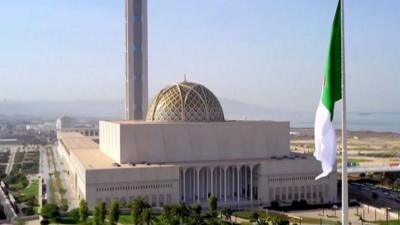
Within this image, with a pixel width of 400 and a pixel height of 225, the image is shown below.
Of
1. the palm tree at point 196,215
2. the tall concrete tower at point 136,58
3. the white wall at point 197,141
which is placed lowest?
the palm tree at point 196,215

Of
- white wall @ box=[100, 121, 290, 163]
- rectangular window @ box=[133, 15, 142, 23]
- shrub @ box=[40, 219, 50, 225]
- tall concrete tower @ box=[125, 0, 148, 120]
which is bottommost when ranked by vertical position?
shrub @ box=[40, 219, 50, 225]

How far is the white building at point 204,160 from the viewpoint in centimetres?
4111

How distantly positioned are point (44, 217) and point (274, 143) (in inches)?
796

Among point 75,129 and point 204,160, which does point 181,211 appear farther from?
point 75,129

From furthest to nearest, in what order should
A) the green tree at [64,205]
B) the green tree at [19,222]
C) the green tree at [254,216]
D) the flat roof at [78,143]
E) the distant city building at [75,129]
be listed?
the distant city building at [75,129] < the flat roof at [78,143] < the green tree at [64,205] < the green tree at [19,222] < the green tree at [254,216]

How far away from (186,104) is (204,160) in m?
5.16

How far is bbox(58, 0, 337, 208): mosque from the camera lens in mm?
40250

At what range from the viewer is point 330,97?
1253cm

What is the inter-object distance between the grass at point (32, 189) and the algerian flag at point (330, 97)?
133 feet

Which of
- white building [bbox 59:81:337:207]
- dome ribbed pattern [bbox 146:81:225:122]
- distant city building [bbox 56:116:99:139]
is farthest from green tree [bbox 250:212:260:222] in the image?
distant city building [bbox 56:116:99:139]

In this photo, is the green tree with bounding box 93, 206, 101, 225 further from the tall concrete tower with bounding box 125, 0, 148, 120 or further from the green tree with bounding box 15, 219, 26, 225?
the tall concrete tower with bounding box 125, 0, 148, 120

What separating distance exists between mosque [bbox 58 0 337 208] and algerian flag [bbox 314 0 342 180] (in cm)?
2819

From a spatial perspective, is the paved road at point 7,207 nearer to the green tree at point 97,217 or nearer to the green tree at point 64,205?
the green tree at point 64,205

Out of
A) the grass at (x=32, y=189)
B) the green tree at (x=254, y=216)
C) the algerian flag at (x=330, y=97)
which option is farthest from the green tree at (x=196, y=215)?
the grass at (x=32, y=189)
